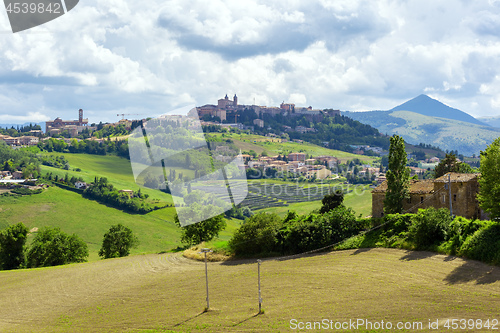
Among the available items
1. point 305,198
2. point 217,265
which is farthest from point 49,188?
point 217,265

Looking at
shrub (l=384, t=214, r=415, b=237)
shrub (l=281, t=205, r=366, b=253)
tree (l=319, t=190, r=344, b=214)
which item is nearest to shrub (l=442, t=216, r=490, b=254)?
shrub (l=384, t=214, r=415, b=237)

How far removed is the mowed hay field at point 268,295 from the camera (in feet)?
76.1

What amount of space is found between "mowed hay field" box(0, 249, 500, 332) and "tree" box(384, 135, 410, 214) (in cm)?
798

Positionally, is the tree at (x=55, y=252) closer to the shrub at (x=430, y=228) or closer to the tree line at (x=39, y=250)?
the tree line at (x=39, y=250)

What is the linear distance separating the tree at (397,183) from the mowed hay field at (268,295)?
7.98 metres

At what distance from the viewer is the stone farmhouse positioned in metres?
39.3

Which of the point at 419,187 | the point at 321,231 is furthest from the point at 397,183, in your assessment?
the point at 321,231

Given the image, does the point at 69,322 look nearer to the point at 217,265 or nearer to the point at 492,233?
the point at 217,265

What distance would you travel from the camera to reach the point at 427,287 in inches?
1002

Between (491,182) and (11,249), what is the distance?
5543 cm

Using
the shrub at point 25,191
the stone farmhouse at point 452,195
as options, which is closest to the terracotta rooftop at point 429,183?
the stone farmhouse at point 452,195

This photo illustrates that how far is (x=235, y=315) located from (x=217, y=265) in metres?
14.0

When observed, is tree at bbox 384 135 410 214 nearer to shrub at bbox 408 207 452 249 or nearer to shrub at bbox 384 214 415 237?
shrub at bbox 384 214 415 237

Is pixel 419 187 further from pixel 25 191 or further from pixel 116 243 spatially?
pixel 25 191
